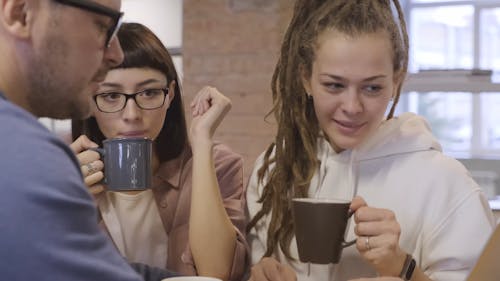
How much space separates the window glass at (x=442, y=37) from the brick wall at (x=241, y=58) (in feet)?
2.18

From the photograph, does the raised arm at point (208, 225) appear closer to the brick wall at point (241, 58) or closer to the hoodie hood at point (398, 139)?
the hoodie hood at point (398, 139)

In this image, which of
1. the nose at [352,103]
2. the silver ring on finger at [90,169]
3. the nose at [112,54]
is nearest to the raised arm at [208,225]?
the silver ring on finger at [90,169]

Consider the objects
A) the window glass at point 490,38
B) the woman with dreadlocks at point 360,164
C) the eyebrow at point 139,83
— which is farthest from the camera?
the window glass at point 490,38

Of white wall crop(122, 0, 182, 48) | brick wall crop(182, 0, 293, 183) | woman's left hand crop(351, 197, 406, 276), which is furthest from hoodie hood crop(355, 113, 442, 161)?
white wall crop(122, 0, 182, 48)

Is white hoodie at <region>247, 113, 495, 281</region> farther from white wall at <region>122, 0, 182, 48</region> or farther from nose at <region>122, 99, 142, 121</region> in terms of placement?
white wall at <region>122, 0, 182, 48</region>

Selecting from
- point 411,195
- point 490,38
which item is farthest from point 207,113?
point 490,38

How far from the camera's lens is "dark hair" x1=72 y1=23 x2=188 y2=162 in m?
1.45

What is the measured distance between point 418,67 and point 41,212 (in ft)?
8.10

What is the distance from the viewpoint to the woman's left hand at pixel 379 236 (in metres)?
1.08

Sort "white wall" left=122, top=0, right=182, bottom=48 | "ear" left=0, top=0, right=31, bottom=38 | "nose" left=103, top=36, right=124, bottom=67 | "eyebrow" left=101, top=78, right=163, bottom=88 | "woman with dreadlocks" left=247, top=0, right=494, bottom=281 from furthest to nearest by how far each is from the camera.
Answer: "white wall" left=122, top=0, right=182, bottom=48
"eyebrow" left=101, top=78, right=163, bottom=88
"woman with dreadlocks" left=247, top=0, right=494, bottom=281
"nose" left=103, top=36, right=124, bottom=67
"ear" left=0, top=0, right=31, bottom=38

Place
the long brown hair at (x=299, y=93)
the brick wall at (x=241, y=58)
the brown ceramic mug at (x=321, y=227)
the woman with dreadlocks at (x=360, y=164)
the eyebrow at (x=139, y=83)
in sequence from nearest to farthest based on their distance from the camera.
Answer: the brown ceramic mug at (x=321, y=227) < the woman with dreadlocks at (x=360, y=164) < the long brown hair at (x=299, y=93) < the eyebrow at (x=139, y=83) < the brick wall at (x=241, y=58)

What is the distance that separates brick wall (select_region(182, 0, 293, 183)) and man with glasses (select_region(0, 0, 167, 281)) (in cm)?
184

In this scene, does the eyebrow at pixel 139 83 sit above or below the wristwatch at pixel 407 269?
above

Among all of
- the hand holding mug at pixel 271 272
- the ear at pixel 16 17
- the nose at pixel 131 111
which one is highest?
the ear at pixel 16 17
